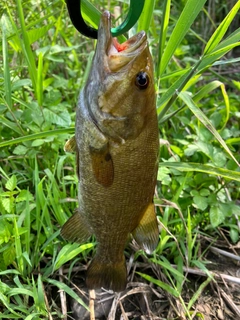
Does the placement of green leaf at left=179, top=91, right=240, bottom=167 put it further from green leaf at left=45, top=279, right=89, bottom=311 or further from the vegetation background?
green leaf at left=45, top=279, right=89, bottom=311

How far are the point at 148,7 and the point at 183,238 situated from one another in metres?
1.11

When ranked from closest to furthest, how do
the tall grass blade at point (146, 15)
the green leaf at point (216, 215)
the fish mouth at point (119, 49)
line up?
1. the fish mouth at point (119, 49)
2. the tall grass blade at point (146, 15)
3. the green leaf at point (216, 215)

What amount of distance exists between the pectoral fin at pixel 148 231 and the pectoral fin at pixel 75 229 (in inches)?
7.2

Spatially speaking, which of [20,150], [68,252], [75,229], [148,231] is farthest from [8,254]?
[148,231]

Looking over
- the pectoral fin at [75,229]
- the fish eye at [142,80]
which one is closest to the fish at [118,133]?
the fish eye at [142,80]

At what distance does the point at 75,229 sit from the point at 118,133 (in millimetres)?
449

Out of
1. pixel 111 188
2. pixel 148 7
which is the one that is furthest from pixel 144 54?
pixel 148 7

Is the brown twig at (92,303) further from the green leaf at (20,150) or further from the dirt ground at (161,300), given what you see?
the green leaf at (20,150)

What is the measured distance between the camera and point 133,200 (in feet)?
4.44

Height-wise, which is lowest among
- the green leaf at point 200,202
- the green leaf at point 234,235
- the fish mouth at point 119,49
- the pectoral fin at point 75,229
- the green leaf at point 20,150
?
the green leaf at point 234,235

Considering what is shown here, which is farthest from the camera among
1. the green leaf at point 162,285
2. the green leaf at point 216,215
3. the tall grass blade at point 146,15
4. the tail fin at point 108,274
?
the green leaf at point 216,215

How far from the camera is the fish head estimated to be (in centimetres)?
121

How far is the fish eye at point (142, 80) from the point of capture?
1.24 m

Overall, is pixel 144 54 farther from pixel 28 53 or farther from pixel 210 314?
pixel 210 314
